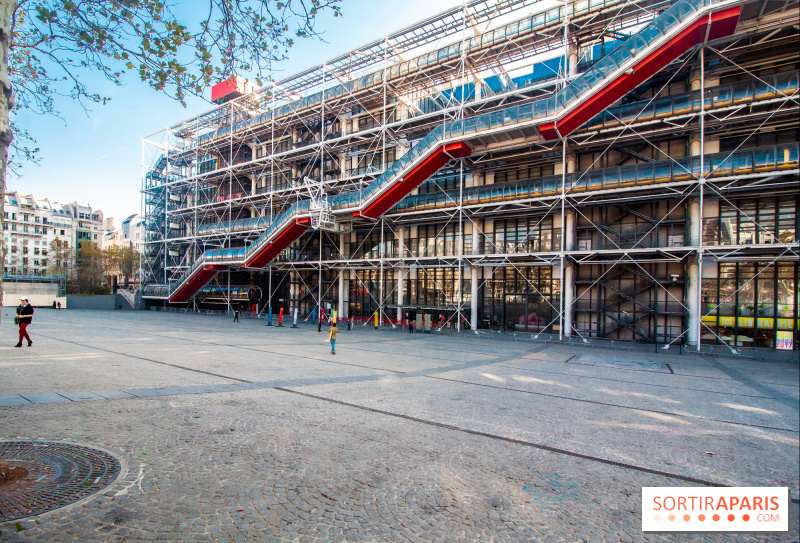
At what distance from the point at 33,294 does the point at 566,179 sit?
61.9 m

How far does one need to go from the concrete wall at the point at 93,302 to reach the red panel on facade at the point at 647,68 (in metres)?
47.0

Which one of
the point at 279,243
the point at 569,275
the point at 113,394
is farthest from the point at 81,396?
the point at 279,243

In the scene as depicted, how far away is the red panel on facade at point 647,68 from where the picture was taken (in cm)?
1683

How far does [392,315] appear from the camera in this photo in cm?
3045

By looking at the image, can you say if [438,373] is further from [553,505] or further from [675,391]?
[553,505]

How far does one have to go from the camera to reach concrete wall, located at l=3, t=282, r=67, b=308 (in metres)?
50.1

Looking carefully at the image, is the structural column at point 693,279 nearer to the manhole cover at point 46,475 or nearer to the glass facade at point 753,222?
the glass facade at point 753,222

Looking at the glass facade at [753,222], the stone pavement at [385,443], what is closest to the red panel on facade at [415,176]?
the glass facade at [753,222]

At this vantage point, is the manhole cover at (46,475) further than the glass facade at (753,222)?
No

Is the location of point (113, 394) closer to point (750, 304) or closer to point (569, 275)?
point (569, 275)

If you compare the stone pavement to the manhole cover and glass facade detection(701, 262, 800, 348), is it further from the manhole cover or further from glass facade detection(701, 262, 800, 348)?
glass facade detection(701, 262, 800, 348)

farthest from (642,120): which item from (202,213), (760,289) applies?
(202,213)

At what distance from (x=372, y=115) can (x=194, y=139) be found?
79.7 feet

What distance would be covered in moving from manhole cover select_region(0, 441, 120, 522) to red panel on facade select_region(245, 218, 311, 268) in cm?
2409
